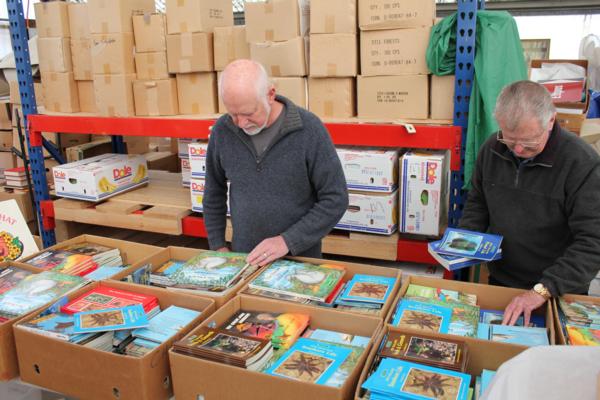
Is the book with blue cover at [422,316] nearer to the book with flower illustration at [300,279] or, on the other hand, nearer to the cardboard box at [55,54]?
the book with flower illustration at [300,279]

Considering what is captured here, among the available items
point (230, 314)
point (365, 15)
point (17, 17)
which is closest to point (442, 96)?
point (365, 15)

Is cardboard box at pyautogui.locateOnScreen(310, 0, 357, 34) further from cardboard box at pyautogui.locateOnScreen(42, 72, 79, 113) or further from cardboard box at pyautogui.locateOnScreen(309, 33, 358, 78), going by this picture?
cardboard box at pyautogui.locateOnScreen(42, 72, 79, 113)

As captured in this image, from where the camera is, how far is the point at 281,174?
2.09m

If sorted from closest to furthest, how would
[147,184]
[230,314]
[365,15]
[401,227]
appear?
[230,314] → [365,15] → [401,227] → [147,184]

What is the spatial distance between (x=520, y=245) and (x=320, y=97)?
68.0 inches

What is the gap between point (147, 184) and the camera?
176 inches

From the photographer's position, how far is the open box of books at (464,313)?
4.86 feet

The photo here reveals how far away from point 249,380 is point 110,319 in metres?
0.50

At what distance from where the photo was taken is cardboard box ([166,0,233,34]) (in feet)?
11.4

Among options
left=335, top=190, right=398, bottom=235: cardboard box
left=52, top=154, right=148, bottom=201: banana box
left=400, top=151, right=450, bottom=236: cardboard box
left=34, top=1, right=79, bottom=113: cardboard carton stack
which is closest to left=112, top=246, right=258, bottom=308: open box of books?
left=335, top=190, right=398, bottom=235: cardboard box

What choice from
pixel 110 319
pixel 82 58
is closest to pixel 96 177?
pixel 82 58

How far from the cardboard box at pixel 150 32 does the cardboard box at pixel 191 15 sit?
0.05 meters

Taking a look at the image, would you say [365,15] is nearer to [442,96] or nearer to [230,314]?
[442,96]

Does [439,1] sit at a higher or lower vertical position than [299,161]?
higher
